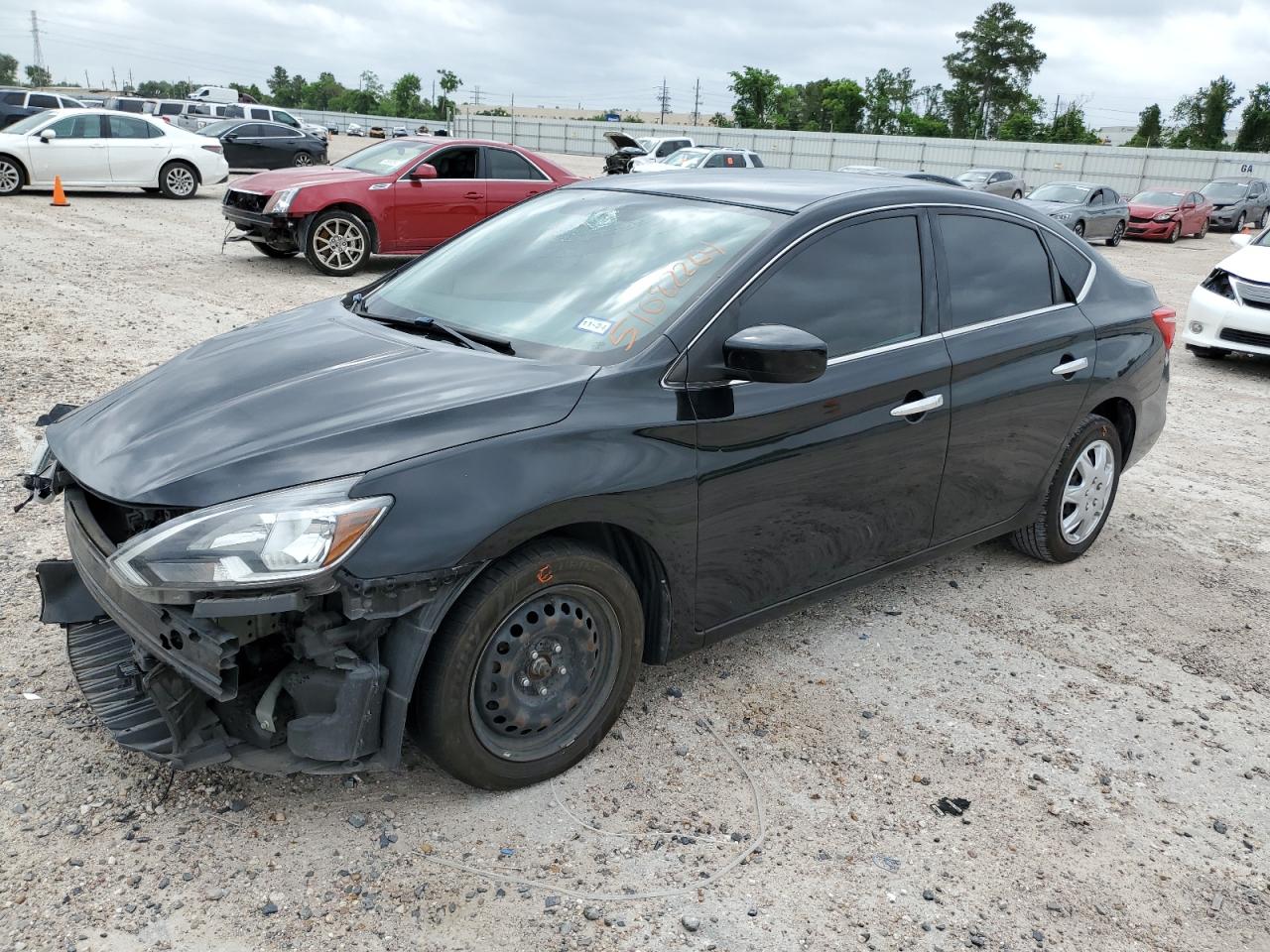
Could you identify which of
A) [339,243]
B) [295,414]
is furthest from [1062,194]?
[295,414]

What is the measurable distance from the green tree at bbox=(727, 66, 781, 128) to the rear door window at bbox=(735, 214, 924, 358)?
80354mm

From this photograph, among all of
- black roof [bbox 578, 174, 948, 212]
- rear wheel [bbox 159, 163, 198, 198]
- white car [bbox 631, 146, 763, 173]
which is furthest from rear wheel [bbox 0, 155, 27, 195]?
black roof [bbox 578, 174, 948, 212]

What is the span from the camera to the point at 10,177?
1766 cm

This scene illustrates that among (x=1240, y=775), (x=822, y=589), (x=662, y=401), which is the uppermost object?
(x=662, y=401)

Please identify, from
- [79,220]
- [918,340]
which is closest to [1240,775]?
[918,340]

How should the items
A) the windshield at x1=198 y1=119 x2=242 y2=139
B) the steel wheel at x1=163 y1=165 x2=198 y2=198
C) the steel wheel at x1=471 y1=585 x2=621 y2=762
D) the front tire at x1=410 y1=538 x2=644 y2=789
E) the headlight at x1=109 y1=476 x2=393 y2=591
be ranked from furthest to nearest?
1. the windshield at x1=198 y1=119 x2=242 y2=139
2. the steel wheel at x1=163 y1=165 x2=198 y2=198
3. the steel wheel at x1=471 y1=585 x2=621 y2=762
4. the front tire at x1=410 y1=538 x2=644 y2=789
5. the headlight at x1=109 y1=476 x2=393 y2=591

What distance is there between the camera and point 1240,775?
339cm

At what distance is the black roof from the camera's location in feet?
12.1

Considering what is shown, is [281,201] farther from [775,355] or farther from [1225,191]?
[1225,191]

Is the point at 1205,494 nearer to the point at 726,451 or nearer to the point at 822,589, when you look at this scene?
the point at 822,589

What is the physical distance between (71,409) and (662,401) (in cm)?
202

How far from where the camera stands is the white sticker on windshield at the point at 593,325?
322 cm

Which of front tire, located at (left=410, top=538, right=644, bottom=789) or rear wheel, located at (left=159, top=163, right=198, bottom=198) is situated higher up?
rear wheel, located at (left=159, top=163, right=198, bottom=198)

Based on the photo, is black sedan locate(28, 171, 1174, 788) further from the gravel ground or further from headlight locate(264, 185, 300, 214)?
headlight locate(264, 185, 300, 214)
